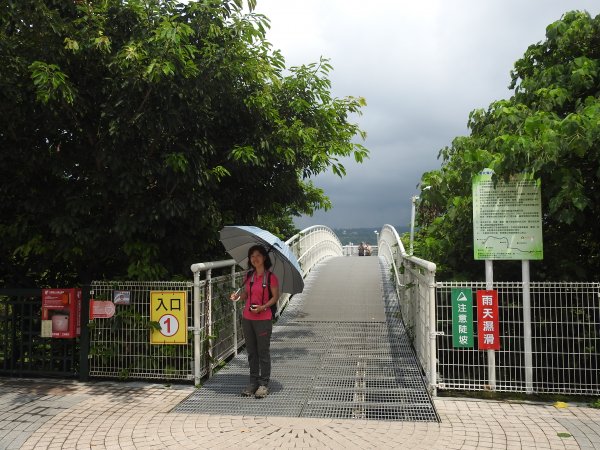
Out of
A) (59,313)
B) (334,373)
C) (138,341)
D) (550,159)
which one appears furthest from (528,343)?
(59,313)

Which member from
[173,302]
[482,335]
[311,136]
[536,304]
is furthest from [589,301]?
[173,302]

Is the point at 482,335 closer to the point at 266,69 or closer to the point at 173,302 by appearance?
the point at 173,302

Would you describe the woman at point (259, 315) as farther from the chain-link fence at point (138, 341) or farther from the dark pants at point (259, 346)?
the chain-link fence at point (138, 341)

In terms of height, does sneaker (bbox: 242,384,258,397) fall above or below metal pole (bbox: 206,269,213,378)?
below

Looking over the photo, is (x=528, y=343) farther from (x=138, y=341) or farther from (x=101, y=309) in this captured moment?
(x=101, y=309)

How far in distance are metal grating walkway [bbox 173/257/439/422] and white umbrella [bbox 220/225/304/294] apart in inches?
49.1

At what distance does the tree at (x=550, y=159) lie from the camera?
5.38 meters

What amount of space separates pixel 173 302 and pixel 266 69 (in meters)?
3.38

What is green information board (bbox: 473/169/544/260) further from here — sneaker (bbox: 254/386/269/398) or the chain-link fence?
the chain-link fence

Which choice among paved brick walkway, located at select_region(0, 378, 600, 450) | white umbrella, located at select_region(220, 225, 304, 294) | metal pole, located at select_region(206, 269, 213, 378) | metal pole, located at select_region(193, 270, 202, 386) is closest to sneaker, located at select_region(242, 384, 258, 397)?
paved brick walkway, located at select_region(0, 378, 600, 450)

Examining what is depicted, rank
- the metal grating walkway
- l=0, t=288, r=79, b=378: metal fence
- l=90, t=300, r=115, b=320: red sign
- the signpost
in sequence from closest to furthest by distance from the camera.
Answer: the metal grating walkway, the signpost, l=90, t=300, r=115, b=320: red sign, l=0, t=288, r=79, b=378: metal fence

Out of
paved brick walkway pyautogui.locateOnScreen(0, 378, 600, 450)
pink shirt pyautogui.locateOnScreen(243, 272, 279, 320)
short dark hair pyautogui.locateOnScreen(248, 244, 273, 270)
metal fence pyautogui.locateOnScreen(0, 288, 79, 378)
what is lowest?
paved brick walkway pyautogui.locateOnScreen(0, 378, 600, 450)

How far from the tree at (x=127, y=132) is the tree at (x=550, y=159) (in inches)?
82.7

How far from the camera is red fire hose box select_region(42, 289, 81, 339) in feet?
21.2
